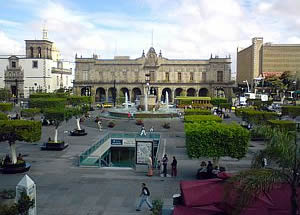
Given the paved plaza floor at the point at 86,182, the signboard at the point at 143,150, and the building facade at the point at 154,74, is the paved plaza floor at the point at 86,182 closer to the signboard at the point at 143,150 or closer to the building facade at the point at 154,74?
the signboard at the point at 143,150

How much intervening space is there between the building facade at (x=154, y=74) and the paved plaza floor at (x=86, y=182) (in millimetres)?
57516

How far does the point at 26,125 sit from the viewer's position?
19406mm

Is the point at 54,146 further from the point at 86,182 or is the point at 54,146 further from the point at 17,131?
the point at 86,182

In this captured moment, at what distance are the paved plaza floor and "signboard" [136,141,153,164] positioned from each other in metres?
0.97

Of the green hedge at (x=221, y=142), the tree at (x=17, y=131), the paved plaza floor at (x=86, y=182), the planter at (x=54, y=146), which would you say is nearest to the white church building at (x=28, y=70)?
the paved plaza floor at (x=86, y=182)

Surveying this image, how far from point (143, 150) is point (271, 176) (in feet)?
39.9

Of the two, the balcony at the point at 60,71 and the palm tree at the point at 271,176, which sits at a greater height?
the balcony at the point at 60,71

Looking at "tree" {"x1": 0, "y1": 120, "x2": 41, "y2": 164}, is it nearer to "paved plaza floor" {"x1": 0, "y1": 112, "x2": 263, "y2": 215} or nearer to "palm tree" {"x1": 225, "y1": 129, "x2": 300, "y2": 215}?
"paved plaza floor" {"x1": 0, "y1": 112, "x2": 263, "y2": 215}

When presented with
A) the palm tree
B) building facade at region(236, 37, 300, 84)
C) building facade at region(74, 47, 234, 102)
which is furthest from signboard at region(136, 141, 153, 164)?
building facade at region(236, 37, 300, 84)

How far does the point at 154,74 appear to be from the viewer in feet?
279

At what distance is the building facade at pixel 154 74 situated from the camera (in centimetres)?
8488

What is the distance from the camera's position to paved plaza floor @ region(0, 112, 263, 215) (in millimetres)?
13969

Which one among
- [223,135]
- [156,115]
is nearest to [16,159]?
[223,135]

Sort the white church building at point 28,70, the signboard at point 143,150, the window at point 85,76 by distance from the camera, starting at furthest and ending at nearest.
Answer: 1. the window at point 85,76
2. the white church building at point 28,70
3. the signboard at point 143,150
